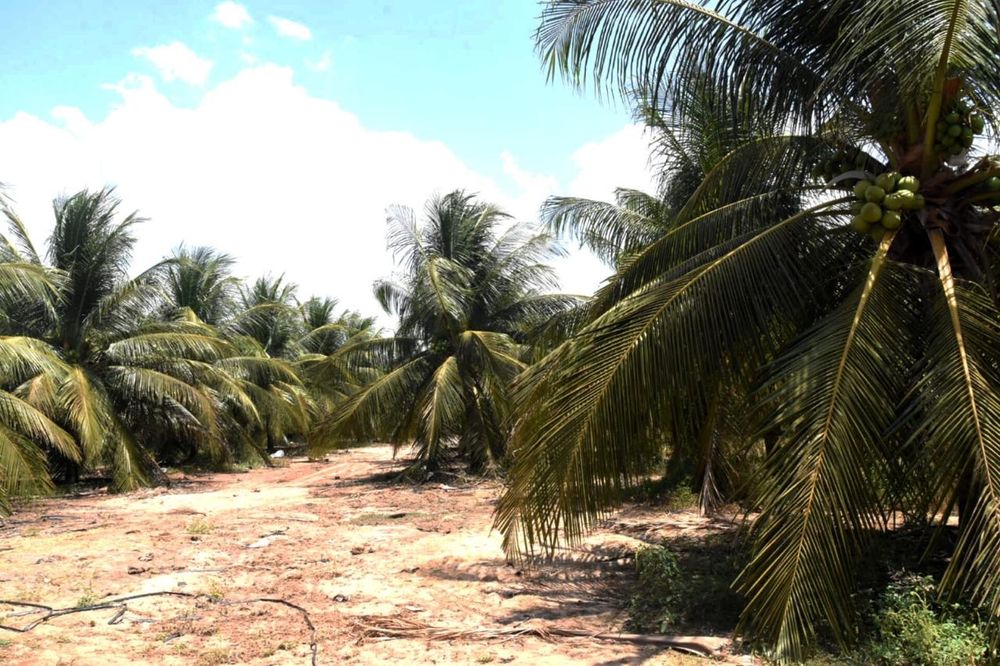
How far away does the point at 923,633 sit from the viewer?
187 inches

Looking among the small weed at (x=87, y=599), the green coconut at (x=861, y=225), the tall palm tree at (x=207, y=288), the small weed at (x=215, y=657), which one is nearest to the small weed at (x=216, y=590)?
the small weed at (x=87, y=599)

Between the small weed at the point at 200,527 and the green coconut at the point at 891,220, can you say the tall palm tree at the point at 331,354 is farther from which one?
the green coconut at the point at 891,220

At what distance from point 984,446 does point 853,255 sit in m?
2.53

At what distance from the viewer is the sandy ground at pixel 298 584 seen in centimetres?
573

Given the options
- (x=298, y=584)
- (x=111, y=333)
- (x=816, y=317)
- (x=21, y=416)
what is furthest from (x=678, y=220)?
(x=111, y=333)

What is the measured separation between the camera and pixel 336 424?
16.7 m

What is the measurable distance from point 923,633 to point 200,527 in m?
9.53

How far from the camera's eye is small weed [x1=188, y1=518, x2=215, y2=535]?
10.8 m

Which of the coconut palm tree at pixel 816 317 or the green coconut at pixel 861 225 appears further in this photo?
the green coconut at pixel 861 225

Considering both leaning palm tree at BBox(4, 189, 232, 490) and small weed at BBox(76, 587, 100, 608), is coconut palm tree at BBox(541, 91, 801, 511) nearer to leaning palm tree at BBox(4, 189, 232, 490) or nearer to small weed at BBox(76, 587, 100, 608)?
small weed at BBox(76, 587, 100, 608)

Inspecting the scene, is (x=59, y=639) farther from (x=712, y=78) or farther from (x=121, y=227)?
(x=121, y=227)

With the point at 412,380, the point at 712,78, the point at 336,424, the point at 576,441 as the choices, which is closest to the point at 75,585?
the point at 576,441

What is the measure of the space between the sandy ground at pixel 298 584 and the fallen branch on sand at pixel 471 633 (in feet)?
0.20

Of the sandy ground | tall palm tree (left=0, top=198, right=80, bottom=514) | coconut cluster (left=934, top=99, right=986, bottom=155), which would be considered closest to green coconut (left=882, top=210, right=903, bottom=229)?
coconut cluster (left=934, top=99, right=986, bottom=155)
